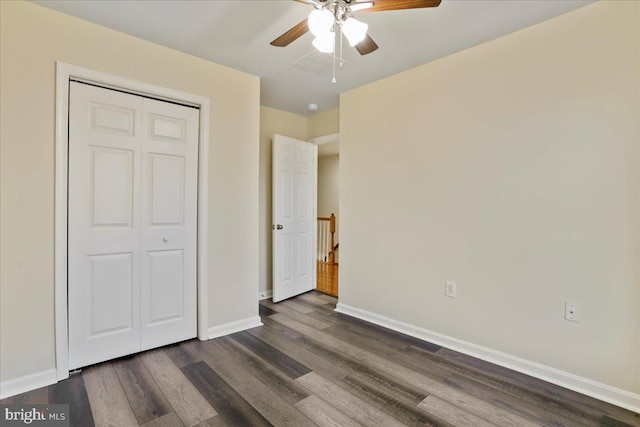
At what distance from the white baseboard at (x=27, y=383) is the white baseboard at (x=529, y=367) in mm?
2636

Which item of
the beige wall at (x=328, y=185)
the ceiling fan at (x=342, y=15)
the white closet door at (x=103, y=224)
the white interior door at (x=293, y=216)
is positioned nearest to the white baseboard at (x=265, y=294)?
the white interior door at (x=293, y=216)

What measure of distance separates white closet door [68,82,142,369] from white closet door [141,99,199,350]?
76mm

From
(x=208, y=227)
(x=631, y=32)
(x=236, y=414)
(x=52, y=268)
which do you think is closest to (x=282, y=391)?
(x=236, y=414)

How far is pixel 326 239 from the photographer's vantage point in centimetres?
646

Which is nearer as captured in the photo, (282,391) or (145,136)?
(282,391)

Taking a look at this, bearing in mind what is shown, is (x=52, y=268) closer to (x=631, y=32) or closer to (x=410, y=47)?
(x=410, y=47)

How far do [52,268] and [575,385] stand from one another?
3597 millimetres

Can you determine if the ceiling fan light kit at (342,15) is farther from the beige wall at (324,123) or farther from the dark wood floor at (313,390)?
the beige wall at (324,123)

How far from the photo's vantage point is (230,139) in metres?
2.96

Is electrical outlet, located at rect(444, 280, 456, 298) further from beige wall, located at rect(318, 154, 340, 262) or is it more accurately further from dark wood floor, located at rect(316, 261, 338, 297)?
beige wall, located at rect(318, 154, 340, 262)

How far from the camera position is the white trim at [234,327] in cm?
285

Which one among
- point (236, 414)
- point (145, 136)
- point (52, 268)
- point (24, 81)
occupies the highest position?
point (24, 81)

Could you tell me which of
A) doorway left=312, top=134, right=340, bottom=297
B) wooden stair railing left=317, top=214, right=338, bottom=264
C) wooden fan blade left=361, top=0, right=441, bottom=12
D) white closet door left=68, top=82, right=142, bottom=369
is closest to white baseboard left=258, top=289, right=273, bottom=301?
doorway left=312, top=134, right=340, bottom=297

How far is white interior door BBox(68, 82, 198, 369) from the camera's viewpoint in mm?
2240
